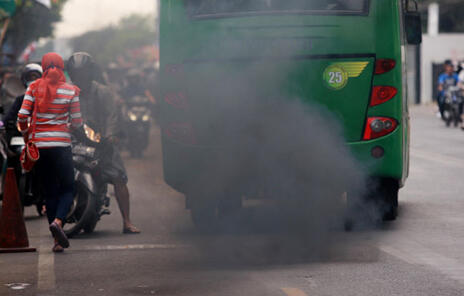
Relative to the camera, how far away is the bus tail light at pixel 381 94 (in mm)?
8727

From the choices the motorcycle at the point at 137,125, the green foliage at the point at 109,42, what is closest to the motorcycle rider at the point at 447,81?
the motorcycle at the point at 137,125

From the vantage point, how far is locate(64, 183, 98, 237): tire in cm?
926

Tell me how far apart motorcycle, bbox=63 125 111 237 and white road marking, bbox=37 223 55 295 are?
0.28 metres

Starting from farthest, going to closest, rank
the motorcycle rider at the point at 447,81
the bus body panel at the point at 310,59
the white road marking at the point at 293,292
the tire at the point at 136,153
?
the motorcycle rider at the point at 447,81 < the tire at the point at 136,153 < the bus body panel at the point at 310,59 < the white road marking at the point at 293,292

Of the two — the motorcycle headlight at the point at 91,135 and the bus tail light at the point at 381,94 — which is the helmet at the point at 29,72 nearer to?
the motorcycle headlight at the point at 91,135

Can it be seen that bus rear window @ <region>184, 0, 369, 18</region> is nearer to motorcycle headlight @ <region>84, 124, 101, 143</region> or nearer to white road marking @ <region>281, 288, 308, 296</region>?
motorcycle headlight @ <region>84, 124, 101, 143</region>

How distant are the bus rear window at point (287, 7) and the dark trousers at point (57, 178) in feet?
5.83

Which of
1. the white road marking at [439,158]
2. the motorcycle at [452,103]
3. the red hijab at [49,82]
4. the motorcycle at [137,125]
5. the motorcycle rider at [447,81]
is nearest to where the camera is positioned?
the red hijab at [49,82]

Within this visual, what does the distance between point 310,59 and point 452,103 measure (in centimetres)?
1833

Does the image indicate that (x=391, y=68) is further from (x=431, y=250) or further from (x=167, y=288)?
(x=167, y=288)

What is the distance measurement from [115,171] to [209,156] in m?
1.22

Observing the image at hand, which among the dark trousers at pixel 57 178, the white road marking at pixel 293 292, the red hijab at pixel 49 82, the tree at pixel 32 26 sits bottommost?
the white road marking at pixel 293 292

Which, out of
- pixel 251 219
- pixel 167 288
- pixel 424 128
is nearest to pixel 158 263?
pixel 167 288

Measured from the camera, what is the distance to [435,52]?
169ft
